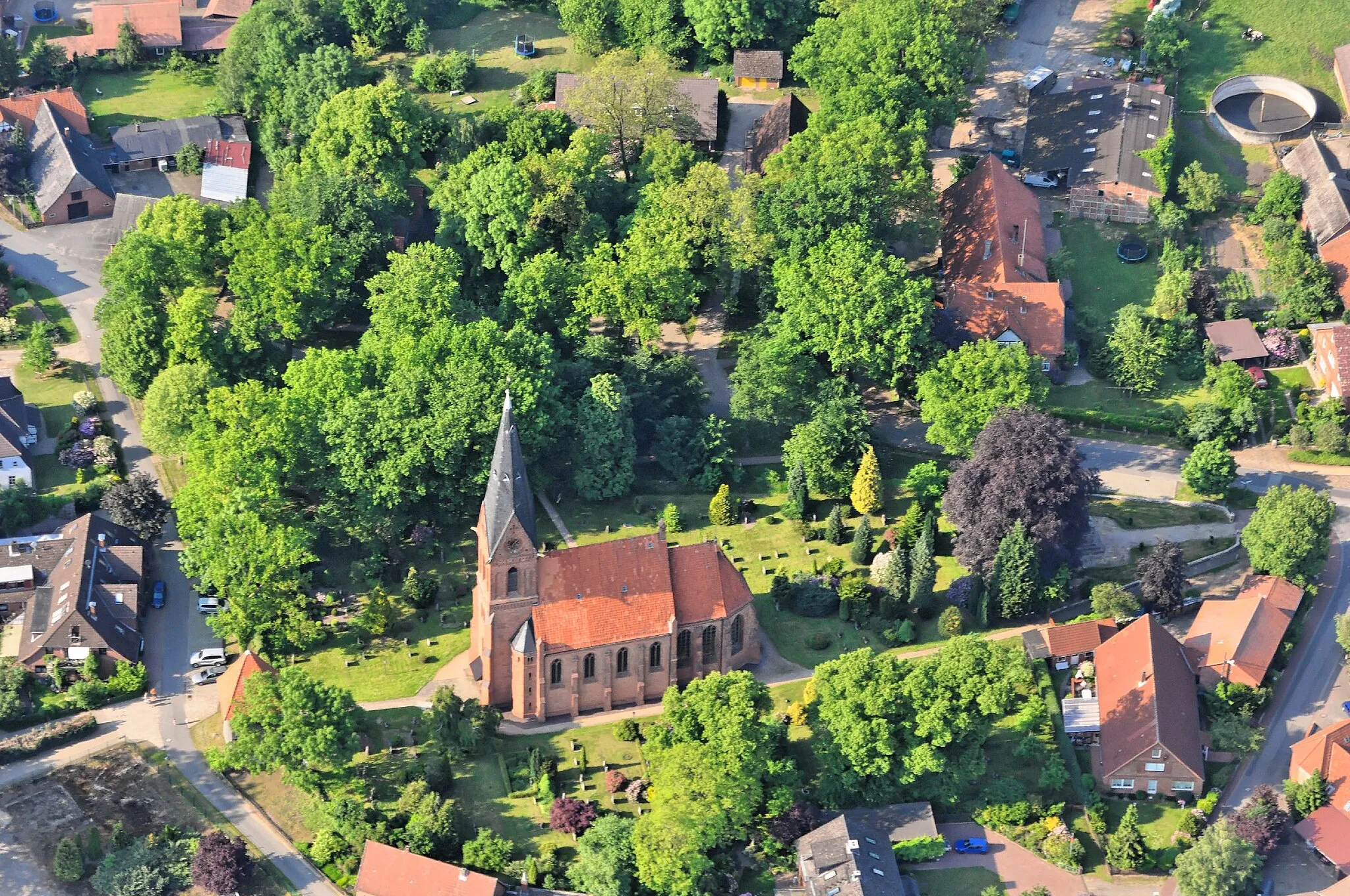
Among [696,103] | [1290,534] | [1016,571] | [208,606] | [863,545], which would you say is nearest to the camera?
[1016,571]

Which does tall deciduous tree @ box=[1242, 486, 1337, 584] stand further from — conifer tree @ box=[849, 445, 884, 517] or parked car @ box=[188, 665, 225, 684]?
parked car @ box=[188, 665, 225, 684]

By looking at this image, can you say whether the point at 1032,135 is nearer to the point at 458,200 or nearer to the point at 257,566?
the point at 458,200

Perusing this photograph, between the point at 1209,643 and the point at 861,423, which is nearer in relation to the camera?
the point at 1209,643

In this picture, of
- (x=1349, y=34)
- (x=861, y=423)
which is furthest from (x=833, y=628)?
(x=1349, y=34)

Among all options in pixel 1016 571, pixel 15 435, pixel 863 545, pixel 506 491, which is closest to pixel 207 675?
pixel 15 435

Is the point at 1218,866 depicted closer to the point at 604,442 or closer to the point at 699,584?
the point at 699,584

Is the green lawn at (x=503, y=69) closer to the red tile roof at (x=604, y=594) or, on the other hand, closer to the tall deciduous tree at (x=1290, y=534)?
the red tile roof at (x=604, y=594)
